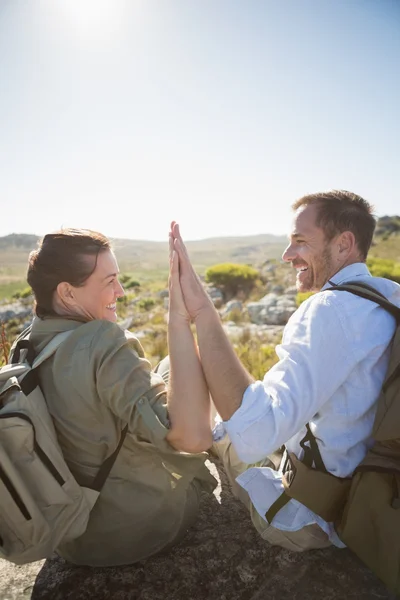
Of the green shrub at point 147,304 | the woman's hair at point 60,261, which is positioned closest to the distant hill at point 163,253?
the woman's hair at point 60,261

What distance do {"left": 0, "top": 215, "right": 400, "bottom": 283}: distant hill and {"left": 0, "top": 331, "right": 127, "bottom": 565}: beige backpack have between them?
837mm

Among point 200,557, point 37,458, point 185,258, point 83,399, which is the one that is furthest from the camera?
point 200,557

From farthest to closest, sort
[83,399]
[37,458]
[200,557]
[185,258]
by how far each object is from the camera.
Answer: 1. [200,557]
2. [185,258]
3. [83,399]
4. [37,458]

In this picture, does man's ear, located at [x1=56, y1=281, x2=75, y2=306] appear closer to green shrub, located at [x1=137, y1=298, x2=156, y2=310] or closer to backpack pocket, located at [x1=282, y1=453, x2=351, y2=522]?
backpack pocket, located at [x1=282, y1=453, x2=351, y2=522]

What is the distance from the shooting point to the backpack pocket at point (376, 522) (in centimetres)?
149

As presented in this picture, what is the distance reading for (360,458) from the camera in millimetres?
1701

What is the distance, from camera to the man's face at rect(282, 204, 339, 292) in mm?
2115

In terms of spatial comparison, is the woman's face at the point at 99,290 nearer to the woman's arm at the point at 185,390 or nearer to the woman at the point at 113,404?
the woman at the point at 113,404

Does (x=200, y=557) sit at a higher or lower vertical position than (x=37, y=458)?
lower

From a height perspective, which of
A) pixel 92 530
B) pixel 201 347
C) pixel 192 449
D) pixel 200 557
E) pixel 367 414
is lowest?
pixel 200 557

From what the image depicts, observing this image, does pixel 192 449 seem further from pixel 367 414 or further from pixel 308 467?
pixel 367 414

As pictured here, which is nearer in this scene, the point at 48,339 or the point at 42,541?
the point at 42,541

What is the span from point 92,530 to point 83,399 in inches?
26.0

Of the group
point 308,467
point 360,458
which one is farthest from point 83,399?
point 360,458
